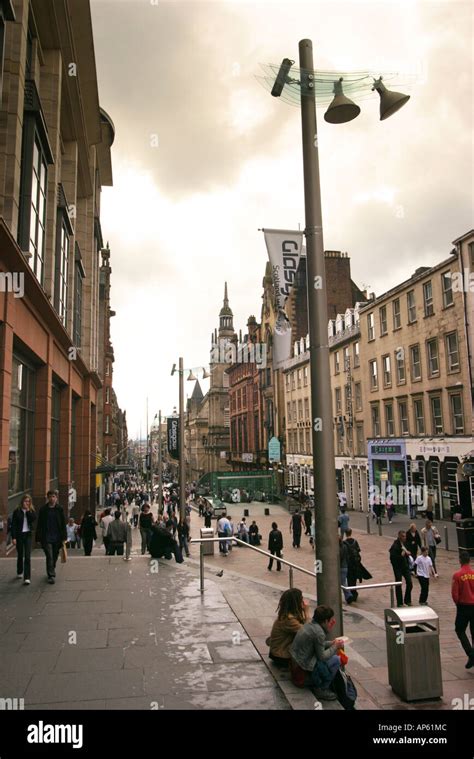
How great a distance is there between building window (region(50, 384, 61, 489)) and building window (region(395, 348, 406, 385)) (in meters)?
21.4

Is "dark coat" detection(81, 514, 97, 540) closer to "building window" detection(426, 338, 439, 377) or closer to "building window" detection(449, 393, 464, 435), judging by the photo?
"building window" detection(449, 393, 464, 435)

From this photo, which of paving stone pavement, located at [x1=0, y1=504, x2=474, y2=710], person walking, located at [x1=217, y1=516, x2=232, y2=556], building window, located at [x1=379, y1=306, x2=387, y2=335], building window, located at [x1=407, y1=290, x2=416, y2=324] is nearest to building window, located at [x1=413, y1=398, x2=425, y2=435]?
building window, located at [x1=407, y1=290, x2=416, y2=324]

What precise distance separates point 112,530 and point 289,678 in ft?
29.8

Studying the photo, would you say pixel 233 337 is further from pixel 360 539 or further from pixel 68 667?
pixel 68 667

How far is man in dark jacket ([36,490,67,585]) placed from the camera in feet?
33.9

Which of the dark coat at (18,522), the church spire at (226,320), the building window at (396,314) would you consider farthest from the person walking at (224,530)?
the church spire at (226,320)

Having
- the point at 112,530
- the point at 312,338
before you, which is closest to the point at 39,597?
the point at 112,530

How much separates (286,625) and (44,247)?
51.3 ft

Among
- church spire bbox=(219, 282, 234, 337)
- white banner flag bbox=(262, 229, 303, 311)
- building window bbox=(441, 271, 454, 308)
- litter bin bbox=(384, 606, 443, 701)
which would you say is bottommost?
litter bin bbox=(384, 606, 443, 701)

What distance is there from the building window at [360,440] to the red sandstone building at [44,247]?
67.2 feet

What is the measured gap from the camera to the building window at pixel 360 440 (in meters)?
40.8

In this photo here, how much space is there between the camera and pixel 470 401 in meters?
27.5

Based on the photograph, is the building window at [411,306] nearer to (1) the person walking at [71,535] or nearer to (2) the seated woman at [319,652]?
(1) the person walking at [71,535]

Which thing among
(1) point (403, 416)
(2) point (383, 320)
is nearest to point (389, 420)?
(1) point (403, 416)
